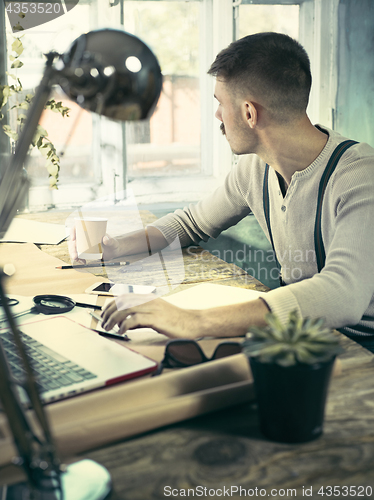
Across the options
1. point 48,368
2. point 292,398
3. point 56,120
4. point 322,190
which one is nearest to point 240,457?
point 292,398

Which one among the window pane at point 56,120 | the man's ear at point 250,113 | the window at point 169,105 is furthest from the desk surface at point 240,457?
the window at point 169,105

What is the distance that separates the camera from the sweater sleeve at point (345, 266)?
878 mm

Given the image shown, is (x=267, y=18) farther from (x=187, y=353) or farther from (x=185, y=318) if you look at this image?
(x=187, y=353)

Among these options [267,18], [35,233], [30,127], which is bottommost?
[35,233]

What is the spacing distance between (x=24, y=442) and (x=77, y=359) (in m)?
0.30

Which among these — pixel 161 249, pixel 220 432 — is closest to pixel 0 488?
pixel 220 432

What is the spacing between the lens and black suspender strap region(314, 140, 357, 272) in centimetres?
125

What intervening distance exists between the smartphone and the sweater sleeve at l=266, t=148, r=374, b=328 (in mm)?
346

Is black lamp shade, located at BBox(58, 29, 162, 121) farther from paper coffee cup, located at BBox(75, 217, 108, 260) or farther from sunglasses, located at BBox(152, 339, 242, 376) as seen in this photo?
paper coffee cup, located at BBox(75, 217, 108, 260)

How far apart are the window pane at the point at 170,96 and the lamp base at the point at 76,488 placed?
2.24m

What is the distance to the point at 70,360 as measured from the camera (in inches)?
27.9

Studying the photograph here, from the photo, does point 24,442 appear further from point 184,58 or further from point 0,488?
point 184,58

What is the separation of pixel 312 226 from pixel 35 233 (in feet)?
3.44

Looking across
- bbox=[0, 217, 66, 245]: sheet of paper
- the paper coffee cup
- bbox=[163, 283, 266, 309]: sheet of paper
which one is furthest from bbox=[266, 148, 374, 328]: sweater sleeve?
bbox=[0, 217, 66, 245]: sheet of paper
